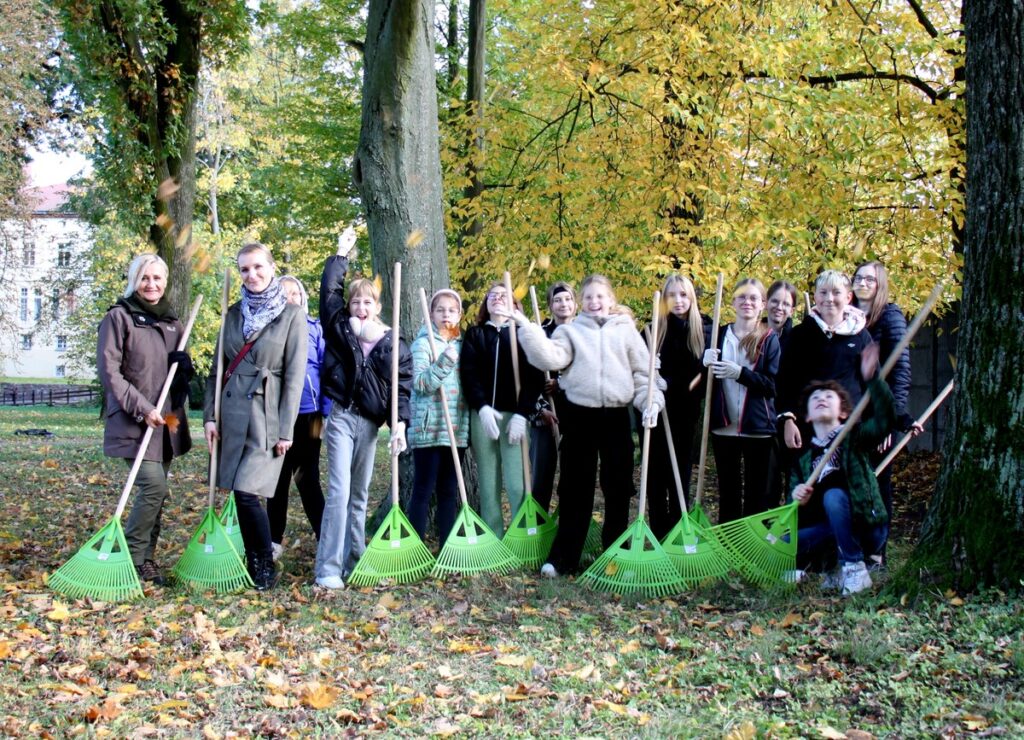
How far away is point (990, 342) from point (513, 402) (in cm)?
289

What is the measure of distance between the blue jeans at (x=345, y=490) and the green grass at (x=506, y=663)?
0.29 m

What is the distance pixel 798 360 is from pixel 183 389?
383cm

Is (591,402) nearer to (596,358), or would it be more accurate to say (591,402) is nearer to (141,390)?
(596,358)

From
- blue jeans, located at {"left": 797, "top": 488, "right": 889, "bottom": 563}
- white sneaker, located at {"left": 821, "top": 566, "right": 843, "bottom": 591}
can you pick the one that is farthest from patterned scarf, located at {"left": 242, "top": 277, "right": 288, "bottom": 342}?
white sneaker, located at {"left": 821, "top": 566, "right": 843, "bottom": 591}

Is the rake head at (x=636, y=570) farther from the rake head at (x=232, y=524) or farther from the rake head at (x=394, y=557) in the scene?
the rake head at (x=232, y=524)

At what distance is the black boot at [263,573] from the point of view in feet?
18.0

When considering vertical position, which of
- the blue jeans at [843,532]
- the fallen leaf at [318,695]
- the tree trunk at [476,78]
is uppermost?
the tree trunk at [476,78]

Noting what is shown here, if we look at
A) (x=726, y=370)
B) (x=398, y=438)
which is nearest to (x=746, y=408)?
(x=726, y=370)

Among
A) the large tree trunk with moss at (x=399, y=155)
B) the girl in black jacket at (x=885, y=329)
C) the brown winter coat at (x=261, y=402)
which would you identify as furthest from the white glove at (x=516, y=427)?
the girl in black jacket at (x=885, y=329)

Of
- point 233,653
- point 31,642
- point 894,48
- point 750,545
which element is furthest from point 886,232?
point 31,642

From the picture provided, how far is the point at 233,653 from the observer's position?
14.1 feet

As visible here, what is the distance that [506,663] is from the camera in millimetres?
4246

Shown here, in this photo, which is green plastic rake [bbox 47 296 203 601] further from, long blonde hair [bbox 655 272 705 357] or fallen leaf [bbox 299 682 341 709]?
long blonde hair [bbox 655 272 705 357]

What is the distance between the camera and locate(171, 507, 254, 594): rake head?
5480mm
